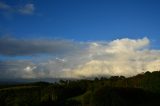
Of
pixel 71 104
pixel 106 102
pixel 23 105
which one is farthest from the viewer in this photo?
pixel 71 104

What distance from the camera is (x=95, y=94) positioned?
155 m

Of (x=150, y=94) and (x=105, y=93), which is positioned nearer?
(x=105, y=93)

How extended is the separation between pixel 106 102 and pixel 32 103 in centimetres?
5649

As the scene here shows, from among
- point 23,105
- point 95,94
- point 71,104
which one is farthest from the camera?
point 71,104

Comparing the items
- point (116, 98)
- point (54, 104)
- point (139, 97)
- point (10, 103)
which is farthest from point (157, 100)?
point (10, 103)

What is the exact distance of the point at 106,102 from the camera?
14562 centimetres

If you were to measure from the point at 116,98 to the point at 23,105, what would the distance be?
5556 cm

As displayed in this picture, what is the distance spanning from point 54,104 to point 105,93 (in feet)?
161

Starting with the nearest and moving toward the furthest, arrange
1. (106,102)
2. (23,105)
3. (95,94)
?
(106,102), (95,94), (23,105)

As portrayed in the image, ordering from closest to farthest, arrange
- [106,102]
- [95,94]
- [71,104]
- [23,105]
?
[106,102]
[95,94]
[23,105]
[71,104]

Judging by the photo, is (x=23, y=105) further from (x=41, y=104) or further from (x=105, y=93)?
(x=105, y=93)

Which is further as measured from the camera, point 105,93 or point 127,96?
point 127,96

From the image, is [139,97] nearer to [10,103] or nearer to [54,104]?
[54,104]

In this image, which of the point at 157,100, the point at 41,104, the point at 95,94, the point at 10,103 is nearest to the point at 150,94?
the point at 157,100
